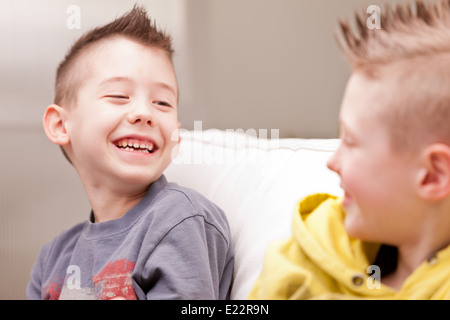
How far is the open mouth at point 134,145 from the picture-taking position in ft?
2.63

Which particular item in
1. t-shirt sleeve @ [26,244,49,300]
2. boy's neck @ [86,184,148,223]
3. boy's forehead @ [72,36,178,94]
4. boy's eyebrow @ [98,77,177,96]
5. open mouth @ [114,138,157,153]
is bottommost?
t-shirt sleeve @ [26,244,49,300]

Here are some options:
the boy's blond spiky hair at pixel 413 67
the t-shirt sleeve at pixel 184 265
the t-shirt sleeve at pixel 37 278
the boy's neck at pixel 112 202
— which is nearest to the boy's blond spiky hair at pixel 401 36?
the boy's blond spiky hair at pixel 413 67

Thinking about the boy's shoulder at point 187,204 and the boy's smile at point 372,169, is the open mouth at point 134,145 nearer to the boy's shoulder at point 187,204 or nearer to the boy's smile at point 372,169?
the boy's shoulder at point 187,204

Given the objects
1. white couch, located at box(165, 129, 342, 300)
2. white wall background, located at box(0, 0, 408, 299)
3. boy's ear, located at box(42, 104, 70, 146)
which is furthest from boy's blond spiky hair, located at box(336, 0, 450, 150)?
boy's ear, located at box(42, 104, 70, 146)

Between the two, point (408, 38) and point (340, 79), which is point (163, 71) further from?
point (408, 38)

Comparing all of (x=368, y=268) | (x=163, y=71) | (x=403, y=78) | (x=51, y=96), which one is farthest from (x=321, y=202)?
(x=51, y=96)

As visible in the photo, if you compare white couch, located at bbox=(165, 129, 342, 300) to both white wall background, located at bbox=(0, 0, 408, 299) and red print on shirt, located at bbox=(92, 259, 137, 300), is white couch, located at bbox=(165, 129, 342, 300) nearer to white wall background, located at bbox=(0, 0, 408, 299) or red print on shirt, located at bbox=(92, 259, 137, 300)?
white wall background, located at bbox=(0, 0, 408, 299)

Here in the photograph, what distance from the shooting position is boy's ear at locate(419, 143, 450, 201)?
46 centimetres

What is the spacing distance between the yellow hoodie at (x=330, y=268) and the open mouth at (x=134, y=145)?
0.29m

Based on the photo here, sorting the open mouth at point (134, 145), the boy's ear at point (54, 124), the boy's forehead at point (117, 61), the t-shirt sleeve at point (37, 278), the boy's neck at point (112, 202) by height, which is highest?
the boy's forehead at point (117, 61)

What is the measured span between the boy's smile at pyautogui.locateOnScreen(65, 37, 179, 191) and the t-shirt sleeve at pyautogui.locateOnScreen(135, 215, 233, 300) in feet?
0.43

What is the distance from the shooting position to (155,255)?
69 cm

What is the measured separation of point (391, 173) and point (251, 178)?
0.42m

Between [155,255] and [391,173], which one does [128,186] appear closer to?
[155,255]
